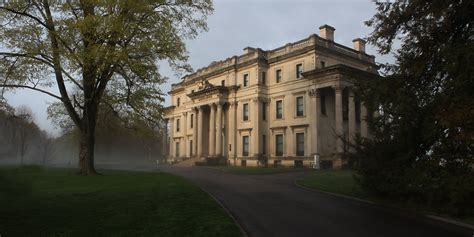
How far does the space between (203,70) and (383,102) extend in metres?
49.9

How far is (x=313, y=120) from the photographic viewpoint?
4409 centimetres

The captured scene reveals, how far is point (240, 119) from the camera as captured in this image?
2110 inches

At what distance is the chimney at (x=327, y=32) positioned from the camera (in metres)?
47.6

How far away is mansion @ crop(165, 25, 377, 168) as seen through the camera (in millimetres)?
43594

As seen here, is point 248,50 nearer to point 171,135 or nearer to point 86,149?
point 171,135

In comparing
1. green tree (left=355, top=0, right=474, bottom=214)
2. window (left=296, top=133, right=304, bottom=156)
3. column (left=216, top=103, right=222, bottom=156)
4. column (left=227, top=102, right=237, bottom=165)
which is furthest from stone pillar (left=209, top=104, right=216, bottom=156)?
green tree (left=355, top=0, right=474, bottom=214)

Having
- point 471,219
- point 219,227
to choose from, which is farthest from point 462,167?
point 219,227

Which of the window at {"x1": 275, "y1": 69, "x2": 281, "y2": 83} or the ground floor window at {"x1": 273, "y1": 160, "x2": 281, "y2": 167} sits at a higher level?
the window at {"x1": 275, "y1": 69, "x2": 281, "y2": 83}

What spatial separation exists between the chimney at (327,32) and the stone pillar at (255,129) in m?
11.4

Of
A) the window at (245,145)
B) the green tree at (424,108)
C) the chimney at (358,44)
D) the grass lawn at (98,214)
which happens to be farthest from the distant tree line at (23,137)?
the chimney at (358,44)

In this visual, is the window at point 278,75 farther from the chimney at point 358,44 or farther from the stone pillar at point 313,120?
the chimney at point 358,44

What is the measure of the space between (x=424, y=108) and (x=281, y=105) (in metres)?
36.7

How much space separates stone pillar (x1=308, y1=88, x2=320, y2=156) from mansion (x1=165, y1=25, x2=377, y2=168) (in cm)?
11

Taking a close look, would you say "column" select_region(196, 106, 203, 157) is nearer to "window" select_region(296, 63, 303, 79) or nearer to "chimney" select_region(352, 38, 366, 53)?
"window" select_region(296, 63, 303, 79)
